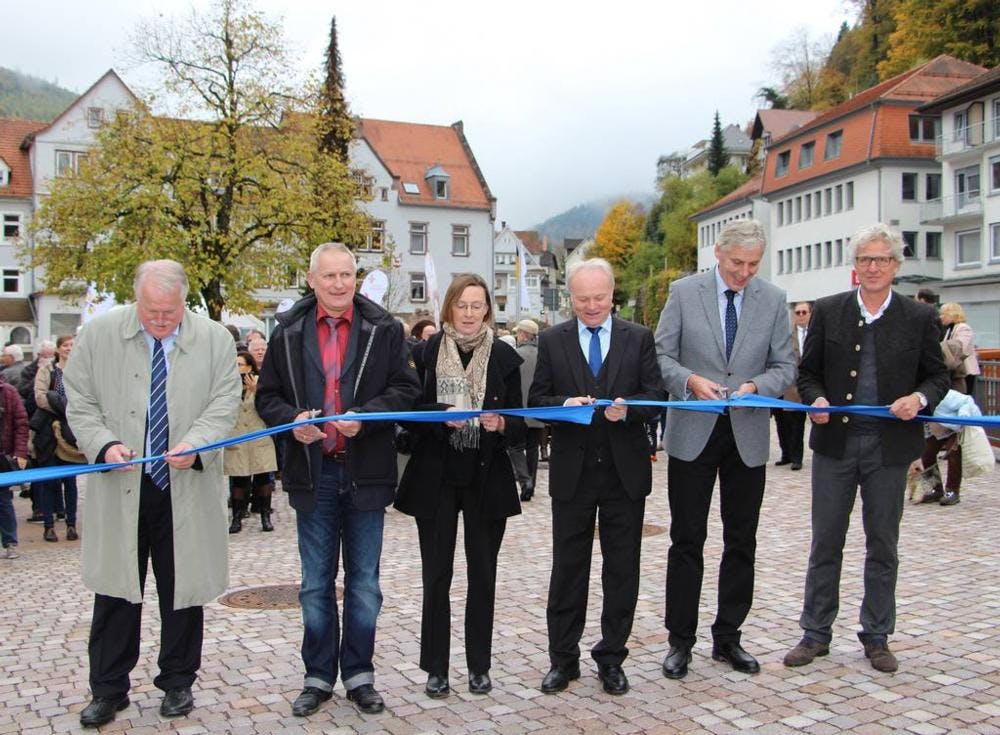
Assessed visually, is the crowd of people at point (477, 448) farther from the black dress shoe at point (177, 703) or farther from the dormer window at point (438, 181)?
the dormer window at point (438, 181)

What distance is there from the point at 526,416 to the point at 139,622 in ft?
7.31

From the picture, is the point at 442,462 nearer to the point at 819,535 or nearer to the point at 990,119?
the point at 819,535

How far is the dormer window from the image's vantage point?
64.6 metres

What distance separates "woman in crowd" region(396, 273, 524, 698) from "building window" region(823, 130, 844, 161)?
54.2 m

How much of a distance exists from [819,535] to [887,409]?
2.74ft

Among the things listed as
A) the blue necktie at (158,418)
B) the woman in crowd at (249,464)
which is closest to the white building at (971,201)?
the woman in crowd at (249,464)

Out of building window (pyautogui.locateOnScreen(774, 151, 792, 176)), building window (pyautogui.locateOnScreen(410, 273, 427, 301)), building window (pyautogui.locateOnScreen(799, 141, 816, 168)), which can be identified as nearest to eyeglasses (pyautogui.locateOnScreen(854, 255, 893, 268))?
building window (pyautogui.locateOnScreen(799, 141, 816, 168))

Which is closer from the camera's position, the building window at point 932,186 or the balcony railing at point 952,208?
the balcony railing at point 952,208

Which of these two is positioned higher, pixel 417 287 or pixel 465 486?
pixel 417 287

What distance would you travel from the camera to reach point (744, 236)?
5.47 meters

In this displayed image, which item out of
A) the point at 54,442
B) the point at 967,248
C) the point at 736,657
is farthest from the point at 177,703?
the point at 967,248

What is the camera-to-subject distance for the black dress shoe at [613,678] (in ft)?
17.1

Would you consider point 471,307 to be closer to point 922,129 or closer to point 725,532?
point 725,532

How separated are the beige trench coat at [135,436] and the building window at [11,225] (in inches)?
2144
